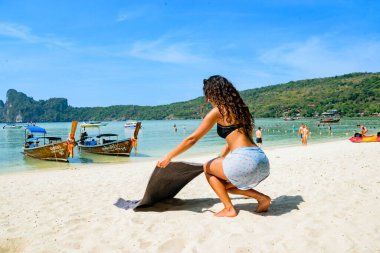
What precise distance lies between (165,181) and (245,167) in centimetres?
138

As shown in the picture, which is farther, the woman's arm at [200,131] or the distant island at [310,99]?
the distant island at [310,99]

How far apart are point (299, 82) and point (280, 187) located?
573 feet

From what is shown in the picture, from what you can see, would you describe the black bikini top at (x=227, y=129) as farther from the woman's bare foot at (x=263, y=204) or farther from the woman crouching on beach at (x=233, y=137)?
the woman's bare foot at (x=263, y=204)

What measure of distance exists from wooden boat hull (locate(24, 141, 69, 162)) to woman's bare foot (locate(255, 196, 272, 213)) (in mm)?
15889

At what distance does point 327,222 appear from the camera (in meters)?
3.49

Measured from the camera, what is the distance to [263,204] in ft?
12.8

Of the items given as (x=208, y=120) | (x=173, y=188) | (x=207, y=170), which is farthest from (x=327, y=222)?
(x=173, y=188)

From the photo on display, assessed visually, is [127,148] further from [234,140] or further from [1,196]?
[234,140]

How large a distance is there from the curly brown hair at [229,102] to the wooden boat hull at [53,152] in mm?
15964

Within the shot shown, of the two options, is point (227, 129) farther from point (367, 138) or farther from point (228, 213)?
point (367, 138)

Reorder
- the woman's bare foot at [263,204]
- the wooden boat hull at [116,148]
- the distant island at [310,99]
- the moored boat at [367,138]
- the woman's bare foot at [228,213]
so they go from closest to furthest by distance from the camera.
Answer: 1. the woman's bare foot at [228,213]
2. the woman's bare foot at [263,204]
3. the moored boat at [367,138]
4. the wooden boat hull at [116,148]
5. the distant island at [310,99]

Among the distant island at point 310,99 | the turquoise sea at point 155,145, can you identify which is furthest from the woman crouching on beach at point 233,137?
the distant island at point 310,99

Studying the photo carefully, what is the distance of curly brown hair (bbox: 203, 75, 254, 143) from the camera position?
352 cm

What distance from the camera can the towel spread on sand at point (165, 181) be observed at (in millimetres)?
4254
